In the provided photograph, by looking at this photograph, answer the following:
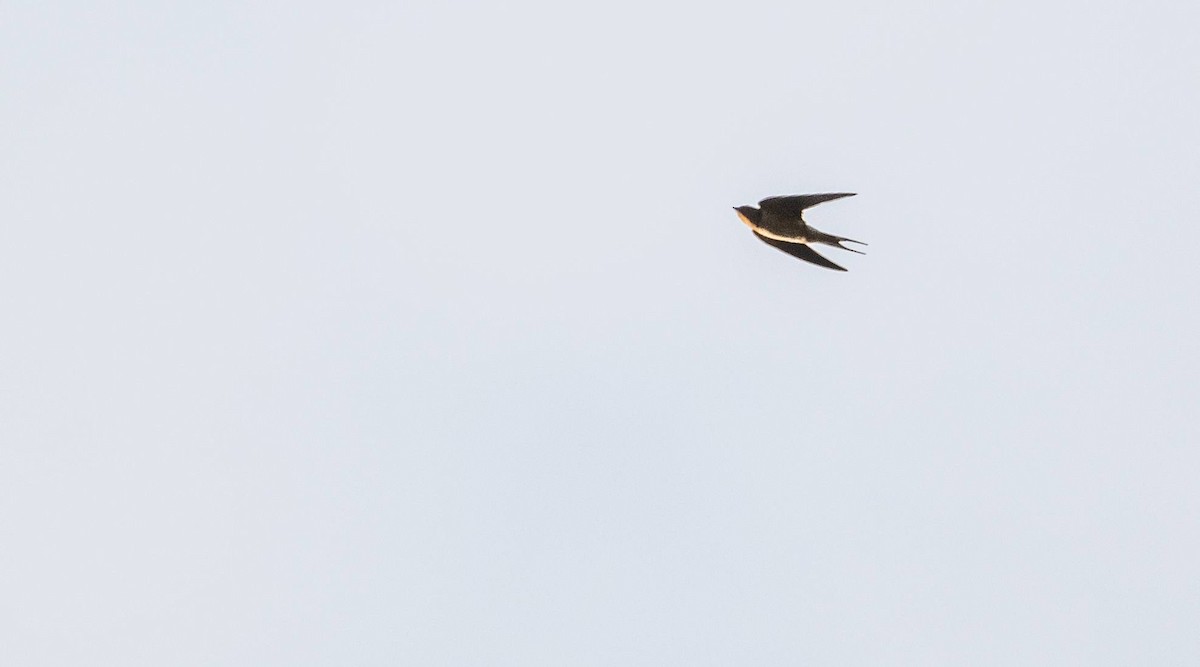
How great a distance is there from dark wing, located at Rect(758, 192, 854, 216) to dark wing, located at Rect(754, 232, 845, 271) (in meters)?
0.50

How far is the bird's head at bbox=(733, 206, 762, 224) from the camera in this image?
14.6 meters

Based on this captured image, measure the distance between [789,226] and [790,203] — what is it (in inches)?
14.6

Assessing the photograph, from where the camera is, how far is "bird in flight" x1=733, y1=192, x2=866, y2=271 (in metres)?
14.3

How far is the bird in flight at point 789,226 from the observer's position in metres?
14.3

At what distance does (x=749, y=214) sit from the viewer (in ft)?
48.1

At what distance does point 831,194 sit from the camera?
1369cm

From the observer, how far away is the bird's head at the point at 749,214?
14.6 m

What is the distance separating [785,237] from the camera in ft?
48.4

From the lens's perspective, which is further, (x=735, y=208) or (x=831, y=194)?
(x=735, y=208)

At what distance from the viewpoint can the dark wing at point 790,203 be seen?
1408 centimetres

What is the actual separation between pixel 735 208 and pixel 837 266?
134 cm

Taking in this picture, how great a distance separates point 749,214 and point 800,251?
79cm

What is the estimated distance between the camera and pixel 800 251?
1491 cm

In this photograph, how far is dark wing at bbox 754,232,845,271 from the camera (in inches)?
585
